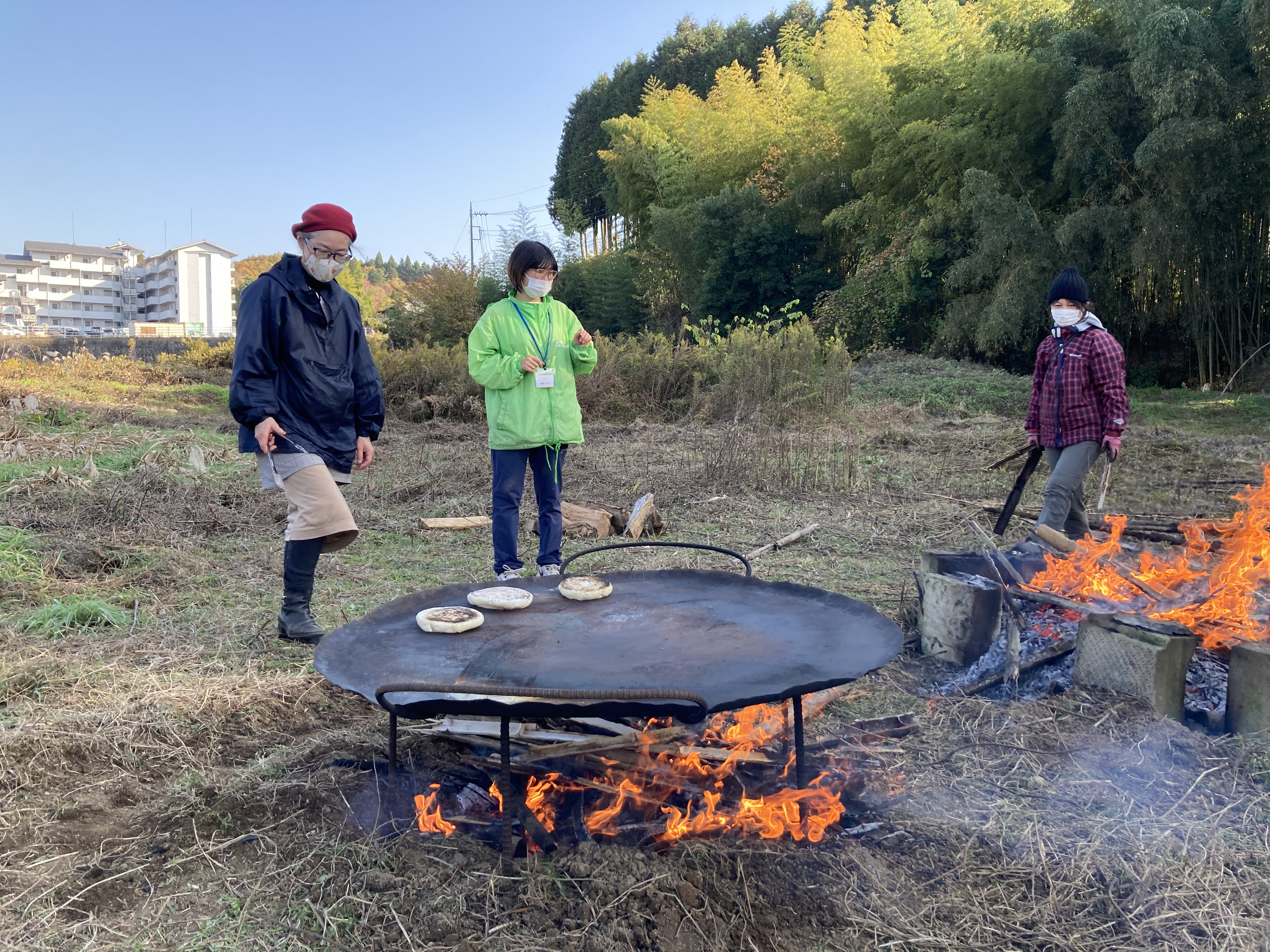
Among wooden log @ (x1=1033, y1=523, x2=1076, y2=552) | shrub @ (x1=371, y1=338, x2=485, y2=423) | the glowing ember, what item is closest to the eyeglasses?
the glowing ember

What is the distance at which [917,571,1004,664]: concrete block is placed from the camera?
10.0 feet

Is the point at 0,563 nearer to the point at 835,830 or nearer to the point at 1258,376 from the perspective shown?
the point at 835,830

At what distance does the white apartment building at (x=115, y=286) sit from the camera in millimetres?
72438

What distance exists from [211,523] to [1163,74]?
12.6 meters

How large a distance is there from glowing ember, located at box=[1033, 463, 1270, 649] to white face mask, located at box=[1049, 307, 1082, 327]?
113cm

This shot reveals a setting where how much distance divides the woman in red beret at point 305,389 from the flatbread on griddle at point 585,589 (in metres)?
1.11

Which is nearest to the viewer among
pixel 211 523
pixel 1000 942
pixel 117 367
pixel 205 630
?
pixel 1000 942

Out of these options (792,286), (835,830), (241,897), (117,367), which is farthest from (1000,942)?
(117,367)

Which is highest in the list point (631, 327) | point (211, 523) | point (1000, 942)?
point (631, 327)

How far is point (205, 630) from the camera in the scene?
3502mm

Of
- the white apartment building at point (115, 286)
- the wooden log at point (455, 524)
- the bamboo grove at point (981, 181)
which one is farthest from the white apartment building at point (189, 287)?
the wooden log at point (455, 524)

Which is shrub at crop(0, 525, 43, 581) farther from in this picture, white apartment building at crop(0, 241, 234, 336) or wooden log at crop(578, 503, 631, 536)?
white apartment building at crop(0, 241, 234, 336)

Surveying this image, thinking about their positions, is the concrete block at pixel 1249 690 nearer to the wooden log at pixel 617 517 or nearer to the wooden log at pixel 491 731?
the wooden log at pixel 491 731

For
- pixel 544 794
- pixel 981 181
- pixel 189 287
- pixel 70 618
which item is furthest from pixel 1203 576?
pixel 189 287
